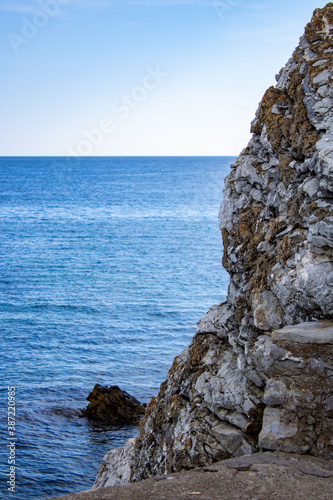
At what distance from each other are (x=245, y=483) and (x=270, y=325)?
4069 mm

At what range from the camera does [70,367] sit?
1479 inches

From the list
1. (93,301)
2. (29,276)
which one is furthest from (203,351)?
(29,276)

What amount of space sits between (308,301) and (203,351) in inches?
175

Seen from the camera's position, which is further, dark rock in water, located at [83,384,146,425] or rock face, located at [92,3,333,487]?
dark rock in water, located at [83,384,146,425]

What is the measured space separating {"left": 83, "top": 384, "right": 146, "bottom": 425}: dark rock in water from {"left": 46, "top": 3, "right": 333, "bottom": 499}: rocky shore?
13.2 meters

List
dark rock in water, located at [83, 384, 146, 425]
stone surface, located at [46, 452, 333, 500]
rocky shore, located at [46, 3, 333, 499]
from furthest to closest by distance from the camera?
1. dark rock in water, located at [83, 384, 146, 425]
2. rocky shore, located at [46, 3, 333, 499]
3. stone surface, located at [46, 452, 333, 500]

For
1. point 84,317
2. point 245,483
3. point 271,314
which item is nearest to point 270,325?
point 271,314

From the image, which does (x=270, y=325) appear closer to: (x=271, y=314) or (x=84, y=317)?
(x=271, y=314)

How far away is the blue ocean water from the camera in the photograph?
2803cm

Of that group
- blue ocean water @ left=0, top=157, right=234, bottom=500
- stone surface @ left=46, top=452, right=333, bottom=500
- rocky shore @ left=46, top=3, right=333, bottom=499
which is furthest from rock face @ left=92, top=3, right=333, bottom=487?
blue ocean water @ left=0, top=157, right=234, bottom=500

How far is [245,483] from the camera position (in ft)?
34.9

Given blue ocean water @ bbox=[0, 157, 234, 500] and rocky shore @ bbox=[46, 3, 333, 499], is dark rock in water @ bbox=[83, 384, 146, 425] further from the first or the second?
rocky shore @ bbox=[46, 3, 333, 499]

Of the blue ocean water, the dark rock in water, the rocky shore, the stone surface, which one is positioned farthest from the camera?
the dark rock in water

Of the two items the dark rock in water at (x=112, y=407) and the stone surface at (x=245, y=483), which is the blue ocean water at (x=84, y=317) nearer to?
the dark rock in water at (x=112, y=407)
